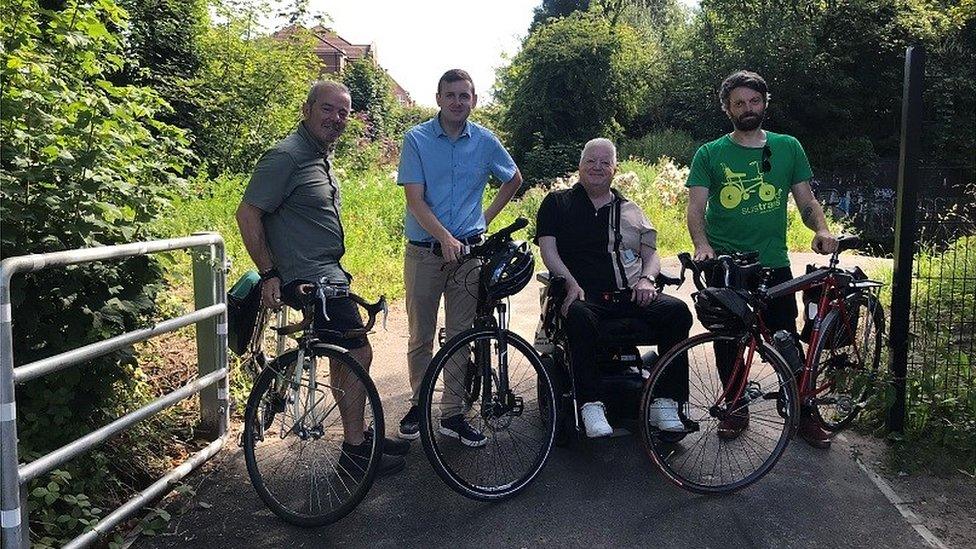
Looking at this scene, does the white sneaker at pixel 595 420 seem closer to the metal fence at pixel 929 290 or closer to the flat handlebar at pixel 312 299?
the flat handlebar at pixel 312 299

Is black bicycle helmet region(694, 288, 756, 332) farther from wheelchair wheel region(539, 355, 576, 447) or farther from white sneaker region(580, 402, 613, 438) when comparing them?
wheelchair wheel region(539, 355, 576, 447)

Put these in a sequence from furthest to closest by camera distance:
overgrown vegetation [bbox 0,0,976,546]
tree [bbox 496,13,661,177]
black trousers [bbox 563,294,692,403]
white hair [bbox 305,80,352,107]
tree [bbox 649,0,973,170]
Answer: tree [bbox 649,0,973,170] → tree [bbox 496,13,661,177] → black trousers [bbox 563,294,692,403] → white hair [bbox 305,80,352,107] → overgrown vegetation [bbox 0,0,976,546]

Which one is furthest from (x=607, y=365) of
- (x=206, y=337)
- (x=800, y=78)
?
(x=800, y=78)

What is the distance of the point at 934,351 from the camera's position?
176 inches

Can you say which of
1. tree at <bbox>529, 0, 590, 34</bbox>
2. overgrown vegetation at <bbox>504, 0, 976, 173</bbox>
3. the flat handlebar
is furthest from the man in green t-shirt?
tree at <bbox>529, 0, 590, 34</bbox>

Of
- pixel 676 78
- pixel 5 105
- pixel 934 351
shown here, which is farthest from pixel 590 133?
pixel 5 105

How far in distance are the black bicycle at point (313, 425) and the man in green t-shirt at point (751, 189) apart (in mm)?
1873

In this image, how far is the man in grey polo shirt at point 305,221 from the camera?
3469mm

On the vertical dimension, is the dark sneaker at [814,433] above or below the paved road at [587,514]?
above

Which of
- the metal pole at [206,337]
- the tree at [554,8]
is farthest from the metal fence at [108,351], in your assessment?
the tree at [554,8]

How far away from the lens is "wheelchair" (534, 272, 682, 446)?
4.05 meters

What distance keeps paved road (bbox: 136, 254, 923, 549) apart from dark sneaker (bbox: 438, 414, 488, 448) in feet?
0.72

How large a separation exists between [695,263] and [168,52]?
11596mm

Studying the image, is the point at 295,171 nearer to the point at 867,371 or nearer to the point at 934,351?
the point at 867,371
